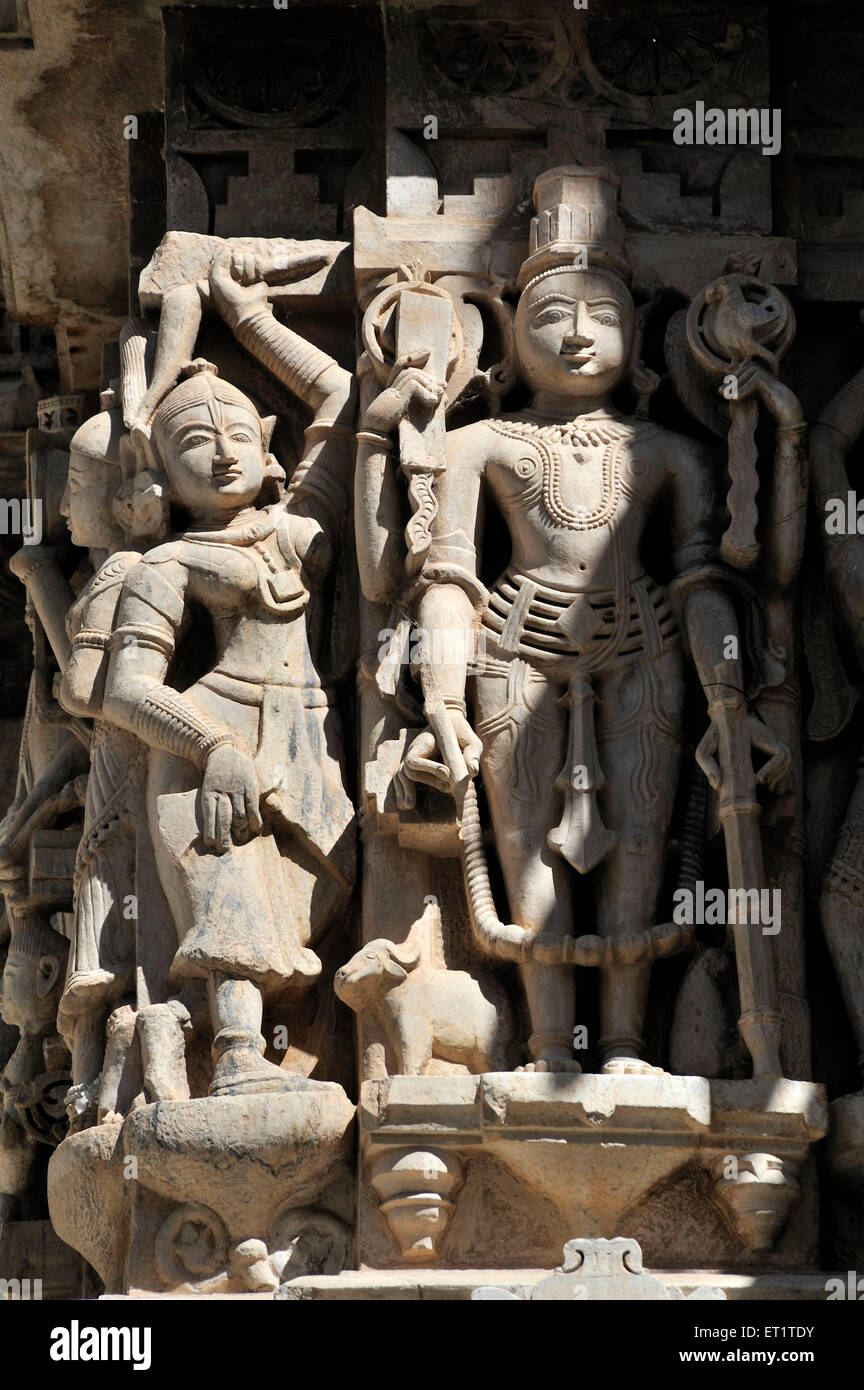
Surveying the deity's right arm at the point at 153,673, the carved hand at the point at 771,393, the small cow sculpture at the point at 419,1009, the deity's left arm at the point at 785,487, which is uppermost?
the carved hand at the point at 771,393

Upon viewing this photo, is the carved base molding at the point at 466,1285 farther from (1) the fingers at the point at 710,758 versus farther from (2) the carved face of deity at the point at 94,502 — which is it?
(2) the carved face of deity at the point at 94,502

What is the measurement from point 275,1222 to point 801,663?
8.73 ft

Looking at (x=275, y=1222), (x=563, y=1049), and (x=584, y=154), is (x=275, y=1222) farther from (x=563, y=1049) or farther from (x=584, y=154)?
(x=584, y=154)

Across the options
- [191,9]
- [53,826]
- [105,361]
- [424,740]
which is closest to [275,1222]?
[424,740]

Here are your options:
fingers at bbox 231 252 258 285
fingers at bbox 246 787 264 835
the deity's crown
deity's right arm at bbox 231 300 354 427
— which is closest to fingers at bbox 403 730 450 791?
fingers at bbox 246 787 264 835

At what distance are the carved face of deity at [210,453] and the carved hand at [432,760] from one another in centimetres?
118

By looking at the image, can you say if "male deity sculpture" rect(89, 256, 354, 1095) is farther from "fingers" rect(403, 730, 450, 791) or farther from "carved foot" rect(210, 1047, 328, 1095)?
"fingers" rect(403, 730, 450, 791)

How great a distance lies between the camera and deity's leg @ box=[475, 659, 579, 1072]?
32.9ft

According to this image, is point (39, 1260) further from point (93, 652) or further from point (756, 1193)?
point (756, 1193)

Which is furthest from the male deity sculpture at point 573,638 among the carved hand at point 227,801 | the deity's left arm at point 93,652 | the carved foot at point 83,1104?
the carved foot at point 83,1104

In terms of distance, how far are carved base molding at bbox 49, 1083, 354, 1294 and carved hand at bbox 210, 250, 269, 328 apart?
2.86 m

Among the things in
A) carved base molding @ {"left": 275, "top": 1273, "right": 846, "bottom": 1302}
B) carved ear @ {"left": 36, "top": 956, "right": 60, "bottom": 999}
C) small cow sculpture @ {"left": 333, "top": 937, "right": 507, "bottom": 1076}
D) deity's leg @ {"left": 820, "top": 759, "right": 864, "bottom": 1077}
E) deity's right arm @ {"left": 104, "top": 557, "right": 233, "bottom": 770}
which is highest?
deity's right arm @ {"left": 104, "top": 557, "right": 233, "bottom": 770}

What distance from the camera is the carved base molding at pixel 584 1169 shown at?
9.72 meters

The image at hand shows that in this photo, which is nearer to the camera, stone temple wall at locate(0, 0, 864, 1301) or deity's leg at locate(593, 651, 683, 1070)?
stone temple wall at locate(0, 0, 864, 1301)
